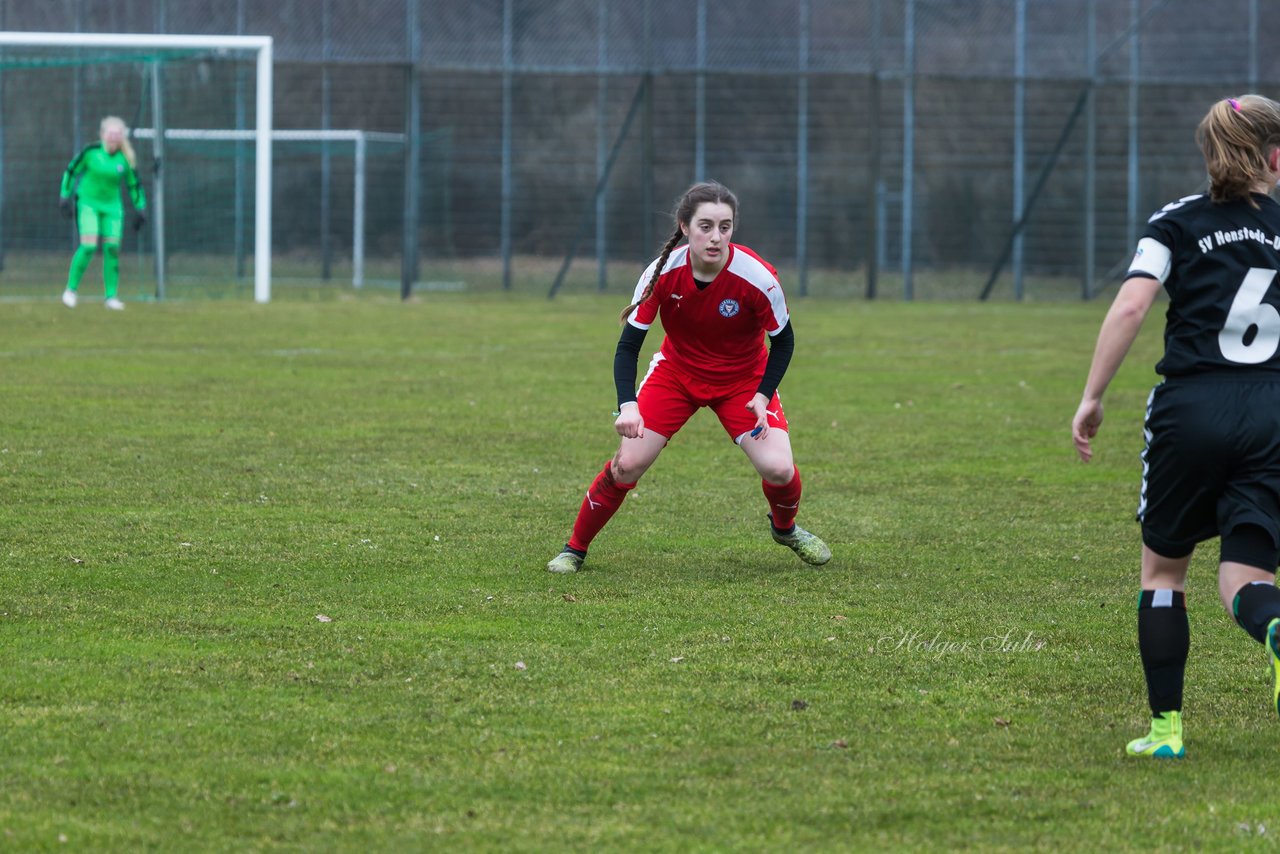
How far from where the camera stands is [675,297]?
6.79 metres

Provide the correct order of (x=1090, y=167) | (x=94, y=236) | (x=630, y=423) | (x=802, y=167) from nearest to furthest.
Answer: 1. (x=630, y=423)
2. (x=94, y=236)
3. (x=1090, y=167)
4. (x=802, y=167)

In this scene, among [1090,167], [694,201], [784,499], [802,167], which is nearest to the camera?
[694,201]

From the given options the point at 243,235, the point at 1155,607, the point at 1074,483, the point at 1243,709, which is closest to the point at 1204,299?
the point at 1155,607

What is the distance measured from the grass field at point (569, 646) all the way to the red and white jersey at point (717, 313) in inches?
31.9

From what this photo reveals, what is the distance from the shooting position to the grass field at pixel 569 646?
3.85 meters

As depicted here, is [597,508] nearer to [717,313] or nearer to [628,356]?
[628,356]

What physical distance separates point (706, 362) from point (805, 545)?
0.86m

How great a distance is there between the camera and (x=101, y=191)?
20.9m

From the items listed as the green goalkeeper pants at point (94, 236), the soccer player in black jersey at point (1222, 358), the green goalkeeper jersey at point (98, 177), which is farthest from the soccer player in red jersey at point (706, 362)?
the green goalkeeper pants at point (94, 236)

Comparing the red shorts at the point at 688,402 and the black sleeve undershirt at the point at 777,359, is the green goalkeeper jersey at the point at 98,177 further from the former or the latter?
the black sleeve undershirt at the point at 777,359

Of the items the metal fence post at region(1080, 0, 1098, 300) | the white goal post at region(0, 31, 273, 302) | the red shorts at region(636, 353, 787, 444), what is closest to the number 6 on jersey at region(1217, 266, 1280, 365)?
the red shorts at region(636, 353, 787, 444)

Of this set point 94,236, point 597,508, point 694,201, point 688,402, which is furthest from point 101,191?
point 694,201

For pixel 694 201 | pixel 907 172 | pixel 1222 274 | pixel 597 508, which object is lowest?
pixel 597 508

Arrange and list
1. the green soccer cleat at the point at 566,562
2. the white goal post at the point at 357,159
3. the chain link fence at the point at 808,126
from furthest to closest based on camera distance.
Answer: the white goal post at the point at 357,159 < the chain link fence at the point at 808,126 < the green soccer cleat at the point at 566,562
